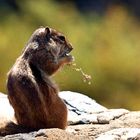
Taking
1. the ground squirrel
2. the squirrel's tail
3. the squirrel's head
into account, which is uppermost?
the squirrel's head

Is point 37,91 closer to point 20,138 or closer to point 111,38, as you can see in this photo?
point 20,138

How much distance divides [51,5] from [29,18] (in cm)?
110

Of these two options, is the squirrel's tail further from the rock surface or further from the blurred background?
the blurred background

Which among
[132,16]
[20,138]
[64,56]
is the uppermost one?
[132,16]

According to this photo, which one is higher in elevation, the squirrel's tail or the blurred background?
the blurred background

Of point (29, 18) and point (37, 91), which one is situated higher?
point (29, 18)

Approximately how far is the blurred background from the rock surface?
5745 mm

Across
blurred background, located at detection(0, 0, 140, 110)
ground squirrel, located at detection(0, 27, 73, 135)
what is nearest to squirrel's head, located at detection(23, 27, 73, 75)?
ground squirrel, located at detection(0, 27, 73, 135)

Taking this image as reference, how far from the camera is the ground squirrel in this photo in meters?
6.84

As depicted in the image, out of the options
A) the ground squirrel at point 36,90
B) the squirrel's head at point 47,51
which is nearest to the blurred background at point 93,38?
the squirrel's head at point 47,51

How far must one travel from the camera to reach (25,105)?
22.5 feet

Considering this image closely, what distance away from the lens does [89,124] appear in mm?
7977

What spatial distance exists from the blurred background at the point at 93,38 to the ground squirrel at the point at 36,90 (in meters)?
7.45

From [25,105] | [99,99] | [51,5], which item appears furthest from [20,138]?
[51,5]
